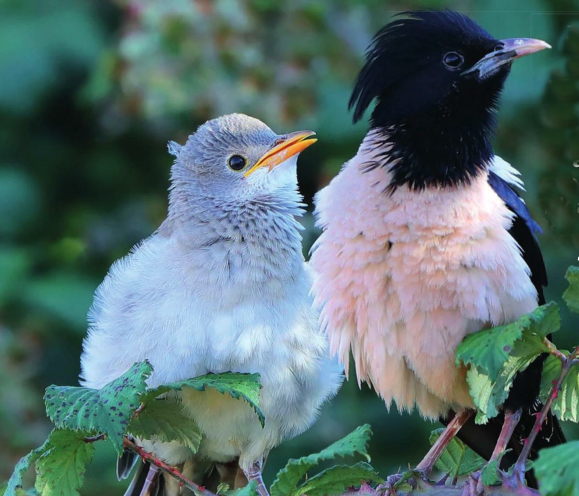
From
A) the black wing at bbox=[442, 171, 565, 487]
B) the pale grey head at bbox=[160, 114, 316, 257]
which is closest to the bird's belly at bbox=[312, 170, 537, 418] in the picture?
the black wing at bbox=[442, 171, 565, 487]

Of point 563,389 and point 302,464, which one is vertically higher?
point 302,464

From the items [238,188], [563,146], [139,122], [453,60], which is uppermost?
[139,122]

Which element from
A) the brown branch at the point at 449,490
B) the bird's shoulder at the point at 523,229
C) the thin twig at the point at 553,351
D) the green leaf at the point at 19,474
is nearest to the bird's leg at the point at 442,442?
the brown branch at the point at 449,490

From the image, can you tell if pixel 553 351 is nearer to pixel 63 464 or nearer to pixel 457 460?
pixel 457 460

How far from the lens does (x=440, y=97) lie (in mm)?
2656

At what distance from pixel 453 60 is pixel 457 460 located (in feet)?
3.62

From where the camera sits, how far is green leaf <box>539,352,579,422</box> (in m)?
2.14

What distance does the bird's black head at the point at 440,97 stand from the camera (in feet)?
8.61

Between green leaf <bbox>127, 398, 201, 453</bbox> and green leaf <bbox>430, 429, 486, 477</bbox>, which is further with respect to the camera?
green leaf <bbox>430, 429, 486, 477</bbox>

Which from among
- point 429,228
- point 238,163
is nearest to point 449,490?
point 429,228

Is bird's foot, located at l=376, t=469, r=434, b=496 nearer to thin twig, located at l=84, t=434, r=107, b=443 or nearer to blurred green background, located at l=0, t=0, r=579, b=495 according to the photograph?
thin twig, located at l=84, t=434, r=107, b=443

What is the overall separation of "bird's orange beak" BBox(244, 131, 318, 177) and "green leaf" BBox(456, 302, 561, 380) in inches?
50.7

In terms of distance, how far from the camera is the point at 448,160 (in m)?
2.62

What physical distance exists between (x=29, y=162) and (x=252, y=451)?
139 inches
